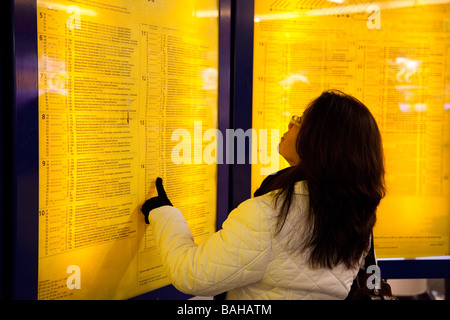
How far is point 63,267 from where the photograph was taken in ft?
5.45

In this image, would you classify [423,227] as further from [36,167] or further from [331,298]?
[36,167]

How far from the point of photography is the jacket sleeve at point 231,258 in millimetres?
1436

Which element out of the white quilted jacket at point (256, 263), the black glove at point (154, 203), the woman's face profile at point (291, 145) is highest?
the woman's face profile at point (291, 145)

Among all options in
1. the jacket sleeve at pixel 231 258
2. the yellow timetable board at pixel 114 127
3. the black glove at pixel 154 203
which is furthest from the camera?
the black glove at pixel 154 203

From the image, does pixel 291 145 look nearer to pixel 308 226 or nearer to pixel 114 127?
pixel 308 226

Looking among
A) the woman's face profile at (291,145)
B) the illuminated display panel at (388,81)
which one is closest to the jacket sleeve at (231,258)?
the woman's face profile at (291,145)

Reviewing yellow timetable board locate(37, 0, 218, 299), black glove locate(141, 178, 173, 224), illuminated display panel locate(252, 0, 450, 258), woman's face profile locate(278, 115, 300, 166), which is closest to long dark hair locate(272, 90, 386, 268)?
woman's face profile locate(278, 115, 300, 166)

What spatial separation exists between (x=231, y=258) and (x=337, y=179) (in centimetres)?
42

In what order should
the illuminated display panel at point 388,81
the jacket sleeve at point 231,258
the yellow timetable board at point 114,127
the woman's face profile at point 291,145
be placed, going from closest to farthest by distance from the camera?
the jacket sleeve at point 231,258 < the yellow timetable board at point 114,127 < the woman's face profile at point 291,145 < the illuminated display panel at point 388,81

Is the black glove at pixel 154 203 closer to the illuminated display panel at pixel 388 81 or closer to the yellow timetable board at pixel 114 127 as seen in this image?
the yellow timetable board at pixel 114 127

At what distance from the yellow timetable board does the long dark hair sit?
2.17 feet

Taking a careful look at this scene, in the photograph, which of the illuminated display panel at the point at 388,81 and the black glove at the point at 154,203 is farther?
the illuminated display panel at the point at 388,81
